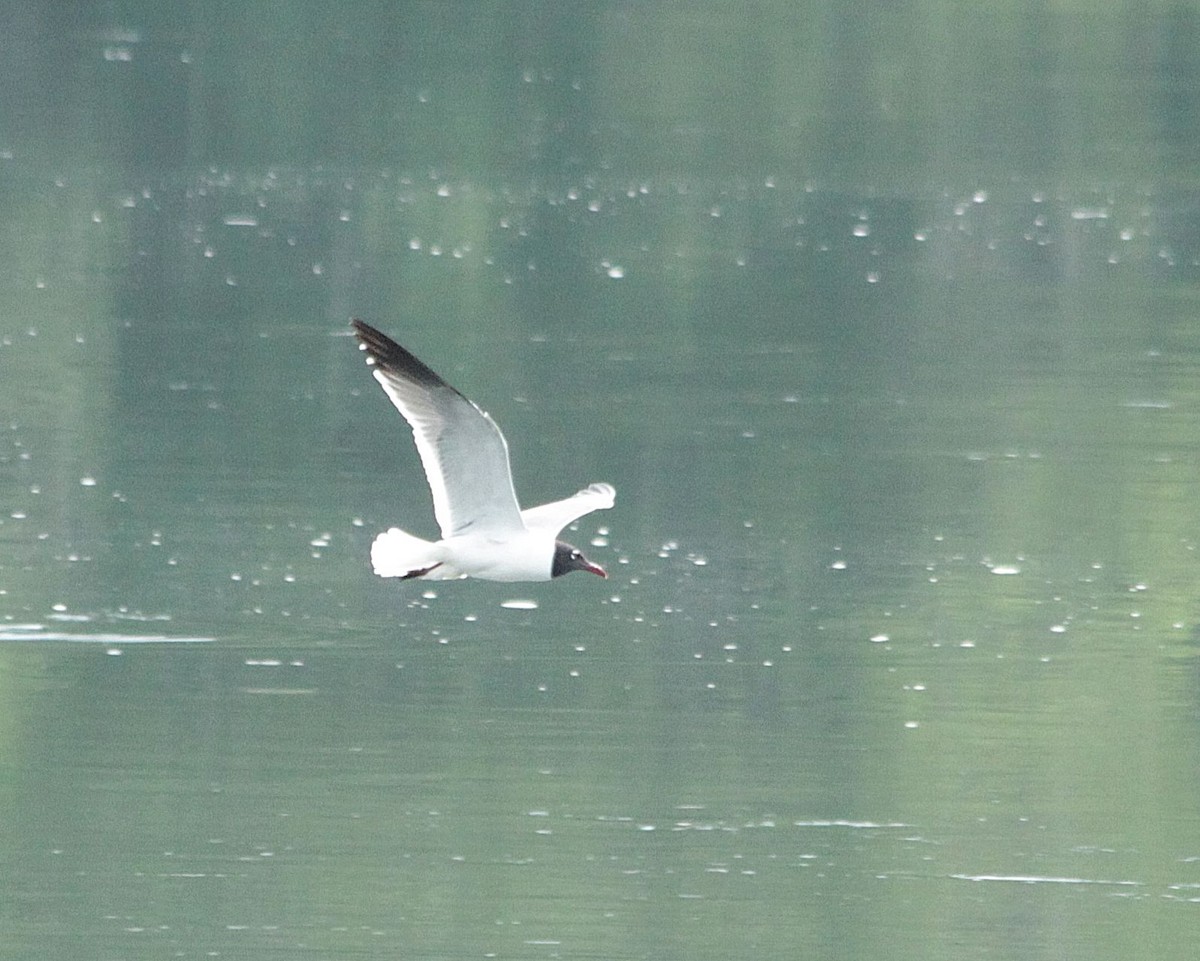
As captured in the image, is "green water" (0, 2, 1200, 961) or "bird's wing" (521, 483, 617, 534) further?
"bird's wing" (521, 483, 617, 534)


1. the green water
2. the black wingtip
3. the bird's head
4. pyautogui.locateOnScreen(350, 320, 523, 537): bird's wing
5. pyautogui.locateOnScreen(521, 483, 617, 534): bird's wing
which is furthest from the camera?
pyautogui.locateOnScreen(521, 483, 617, 534): bird's wing

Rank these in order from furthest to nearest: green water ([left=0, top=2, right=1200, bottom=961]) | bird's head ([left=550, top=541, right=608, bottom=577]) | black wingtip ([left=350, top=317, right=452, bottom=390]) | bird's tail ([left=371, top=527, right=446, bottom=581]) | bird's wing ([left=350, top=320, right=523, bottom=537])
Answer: bird's head ([left=550, top=541, right=608, bottom=577]) < bird's tail ([left=371, top=527, right=446, bottom=581]) < green water ([left=0, top=2, right=1200, bottom=961]) < bird's wing ([left=350, top=320, right=523, bottom=537]) < black wingtip ([left=350, top=317, right=452, bottom=390])

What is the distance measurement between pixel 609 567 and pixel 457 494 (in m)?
4.69

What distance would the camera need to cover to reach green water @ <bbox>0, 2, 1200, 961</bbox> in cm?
1050

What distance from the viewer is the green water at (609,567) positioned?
34.4 ft

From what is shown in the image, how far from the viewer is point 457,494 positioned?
10.8 meters

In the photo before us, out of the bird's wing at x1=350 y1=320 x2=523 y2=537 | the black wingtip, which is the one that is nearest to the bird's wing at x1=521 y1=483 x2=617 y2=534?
the bird's wing at x1=350 y1=320 x2=523 y2=537

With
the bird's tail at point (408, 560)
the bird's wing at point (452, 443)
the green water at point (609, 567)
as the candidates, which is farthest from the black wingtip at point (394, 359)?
the green water at point (609, 567)

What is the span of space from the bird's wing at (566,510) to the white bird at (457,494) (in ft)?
1.11

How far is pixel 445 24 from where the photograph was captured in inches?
1863

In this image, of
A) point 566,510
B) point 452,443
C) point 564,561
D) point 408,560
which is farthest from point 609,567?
point 452,443

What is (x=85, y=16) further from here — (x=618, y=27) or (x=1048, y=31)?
(x=1048, y=31)

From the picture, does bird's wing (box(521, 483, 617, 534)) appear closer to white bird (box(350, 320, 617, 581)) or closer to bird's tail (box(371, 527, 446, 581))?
white bird (box(350, 320, 617, 581))

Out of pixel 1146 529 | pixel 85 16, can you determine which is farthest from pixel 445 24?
pixel 1146 529
